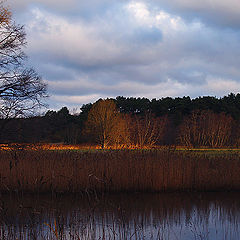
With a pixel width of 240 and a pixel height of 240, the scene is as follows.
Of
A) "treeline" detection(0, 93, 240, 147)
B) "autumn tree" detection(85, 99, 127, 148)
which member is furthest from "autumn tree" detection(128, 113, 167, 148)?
"autumn tree" detection(85, 99, 127, 148)

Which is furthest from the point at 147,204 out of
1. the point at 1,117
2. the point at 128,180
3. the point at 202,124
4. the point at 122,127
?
the point at 202,124

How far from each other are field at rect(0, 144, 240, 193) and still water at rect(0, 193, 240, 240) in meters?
0.37

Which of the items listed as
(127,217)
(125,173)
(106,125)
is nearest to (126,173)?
(125,173)

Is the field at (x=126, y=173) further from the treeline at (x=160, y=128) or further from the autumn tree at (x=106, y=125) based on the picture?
the autumn tree at (x=106, y=125)

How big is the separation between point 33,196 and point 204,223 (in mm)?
4689

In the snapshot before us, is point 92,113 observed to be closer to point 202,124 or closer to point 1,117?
point 202,124

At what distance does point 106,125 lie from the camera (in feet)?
135

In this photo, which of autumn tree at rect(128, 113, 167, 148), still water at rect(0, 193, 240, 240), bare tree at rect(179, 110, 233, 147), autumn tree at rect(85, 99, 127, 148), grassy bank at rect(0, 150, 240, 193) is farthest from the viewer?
bare tree at rect(179, 110, 233, 147)

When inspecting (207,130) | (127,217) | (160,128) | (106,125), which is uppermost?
(106,125)

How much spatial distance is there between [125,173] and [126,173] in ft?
0.10

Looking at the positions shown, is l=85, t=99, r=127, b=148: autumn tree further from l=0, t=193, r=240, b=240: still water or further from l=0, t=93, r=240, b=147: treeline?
l=0, t=193, r=240, b=240: still water

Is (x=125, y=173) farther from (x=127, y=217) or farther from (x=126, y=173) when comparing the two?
(x=127, y=217)

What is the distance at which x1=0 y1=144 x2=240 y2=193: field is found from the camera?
8.50 meters

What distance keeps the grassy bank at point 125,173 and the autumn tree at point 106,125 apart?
3083 centimetres
